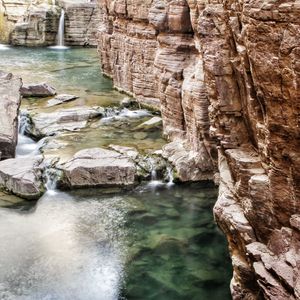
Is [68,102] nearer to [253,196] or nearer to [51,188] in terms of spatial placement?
[51,188]

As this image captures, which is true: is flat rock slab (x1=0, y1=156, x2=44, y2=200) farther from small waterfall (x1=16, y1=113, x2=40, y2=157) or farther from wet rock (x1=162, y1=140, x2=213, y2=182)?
wet rock (x1=162, y1=140, x2=213, y2=182)

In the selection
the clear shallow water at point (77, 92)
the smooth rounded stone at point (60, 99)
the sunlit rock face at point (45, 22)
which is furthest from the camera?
the sunlit rock face at point (45, 22)

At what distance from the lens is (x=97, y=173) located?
1342 cm

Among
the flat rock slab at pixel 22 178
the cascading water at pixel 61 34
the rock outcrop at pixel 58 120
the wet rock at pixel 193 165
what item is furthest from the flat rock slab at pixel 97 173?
the cascading water at pixel 61 34

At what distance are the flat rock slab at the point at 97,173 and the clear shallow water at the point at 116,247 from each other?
36cm

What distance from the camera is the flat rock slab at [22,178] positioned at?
1289 cm

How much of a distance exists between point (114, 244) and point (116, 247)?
15 centimetres

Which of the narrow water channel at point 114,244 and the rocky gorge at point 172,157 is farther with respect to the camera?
the narrow water channel at point 114,244

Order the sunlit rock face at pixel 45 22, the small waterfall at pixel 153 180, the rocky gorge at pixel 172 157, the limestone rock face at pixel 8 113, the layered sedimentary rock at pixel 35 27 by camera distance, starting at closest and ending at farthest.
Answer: the rocky gorge at pixel 172 157 < the small waterfall at pixel 153 180 < the limestone rock face at pixel 8 113 < the layered sedimentary rock at pixel 35 27 < the sunlit rock face at pixel 45 22

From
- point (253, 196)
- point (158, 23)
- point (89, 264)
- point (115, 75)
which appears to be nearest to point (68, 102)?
point (115, 75)

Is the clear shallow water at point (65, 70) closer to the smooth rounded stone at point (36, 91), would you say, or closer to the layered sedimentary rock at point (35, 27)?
the smooth rounded stone at point (36, 91)

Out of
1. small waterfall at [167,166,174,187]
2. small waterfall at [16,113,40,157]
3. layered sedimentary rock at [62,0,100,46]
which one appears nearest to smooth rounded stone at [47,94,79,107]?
small waterfall at [16,113,40,157]

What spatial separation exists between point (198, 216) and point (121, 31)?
13.0 meters

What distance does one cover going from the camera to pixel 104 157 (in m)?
14.0
